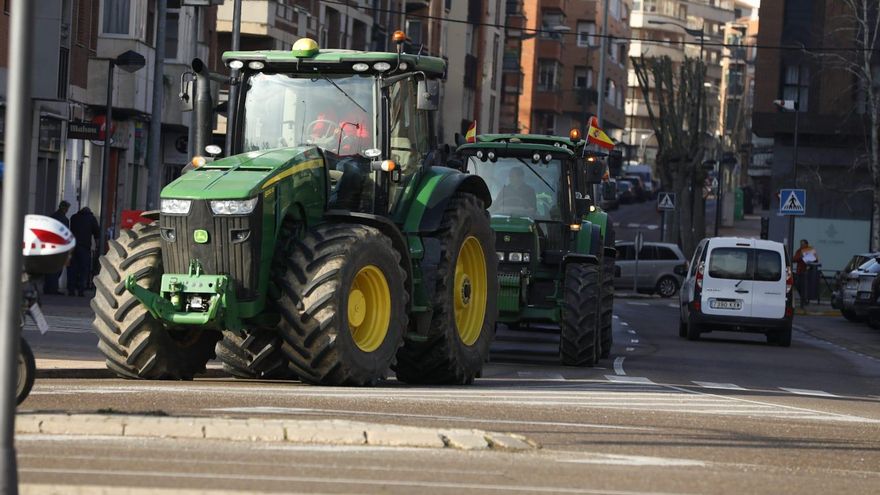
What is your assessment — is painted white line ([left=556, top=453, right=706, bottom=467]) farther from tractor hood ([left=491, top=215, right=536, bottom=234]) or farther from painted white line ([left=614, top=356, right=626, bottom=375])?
tractor hood ([left=491, top=215, right=536, bottom=234])

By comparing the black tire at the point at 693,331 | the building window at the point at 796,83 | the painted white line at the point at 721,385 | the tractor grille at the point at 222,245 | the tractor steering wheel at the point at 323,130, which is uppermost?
the building window at the point at 796,83

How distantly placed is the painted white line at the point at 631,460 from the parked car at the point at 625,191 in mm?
104663

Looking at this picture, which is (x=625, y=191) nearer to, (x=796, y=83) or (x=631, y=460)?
(x=796, y=83)

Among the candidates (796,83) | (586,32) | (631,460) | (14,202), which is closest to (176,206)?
(631,460)

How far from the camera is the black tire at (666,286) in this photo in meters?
60.6

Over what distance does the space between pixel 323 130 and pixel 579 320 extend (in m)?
6.83

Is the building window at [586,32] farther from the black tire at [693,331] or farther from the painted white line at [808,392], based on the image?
the painted white line at [808,392]

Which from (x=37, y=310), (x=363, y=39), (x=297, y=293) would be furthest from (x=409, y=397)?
(x=363, y=39)

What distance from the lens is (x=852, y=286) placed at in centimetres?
4472

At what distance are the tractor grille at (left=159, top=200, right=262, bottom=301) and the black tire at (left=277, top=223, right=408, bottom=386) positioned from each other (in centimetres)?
32

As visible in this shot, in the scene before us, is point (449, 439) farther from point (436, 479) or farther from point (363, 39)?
point (363, 39)

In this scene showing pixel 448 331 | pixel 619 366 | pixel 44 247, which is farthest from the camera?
pixel 619 366

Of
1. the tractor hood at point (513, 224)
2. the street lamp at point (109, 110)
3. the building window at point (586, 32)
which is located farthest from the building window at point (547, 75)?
the tractor hood at point (513, 224)

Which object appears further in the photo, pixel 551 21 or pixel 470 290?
pixel 551 21
